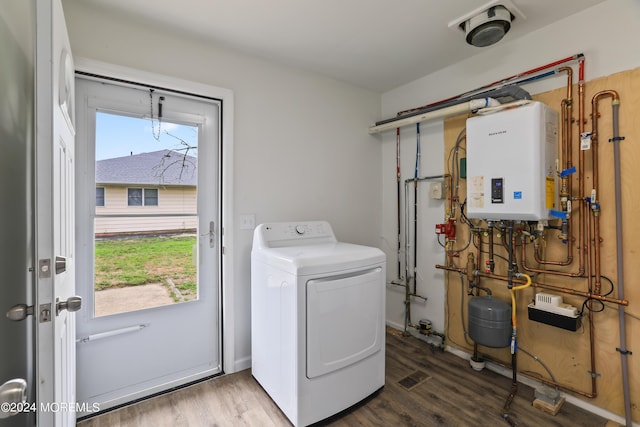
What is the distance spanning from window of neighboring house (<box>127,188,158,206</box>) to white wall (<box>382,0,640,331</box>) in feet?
7.21

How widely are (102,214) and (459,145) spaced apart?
106 inches

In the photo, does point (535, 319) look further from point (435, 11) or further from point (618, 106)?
point (435, 11)

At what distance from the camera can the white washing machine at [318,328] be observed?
1689mm

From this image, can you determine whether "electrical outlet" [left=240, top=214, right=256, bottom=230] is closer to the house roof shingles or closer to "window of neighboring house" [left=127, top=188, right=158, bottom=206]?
the house roof shingles

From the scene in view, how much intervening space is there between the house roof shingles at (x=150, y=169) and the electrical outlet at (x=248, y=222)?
44 centimetres

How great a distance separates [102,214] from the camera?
6.22 ft

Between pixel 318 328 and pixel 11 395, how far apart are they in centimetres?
127

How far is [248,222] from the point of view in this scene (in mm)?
2373

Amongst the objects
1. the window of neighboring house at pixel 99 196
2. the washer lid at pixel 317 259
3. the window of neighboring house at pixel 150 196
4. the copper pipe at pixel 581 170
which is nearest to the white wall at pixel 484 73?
the copper pipe at pixel 581 170

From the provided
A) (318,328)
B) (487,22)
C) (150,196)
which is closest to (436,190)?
(487,22)

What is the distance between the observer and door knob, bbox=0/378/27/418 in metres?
0.67

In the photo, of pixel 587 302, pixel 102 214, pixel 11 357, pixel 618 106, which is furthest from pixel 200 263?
pixel 618 106

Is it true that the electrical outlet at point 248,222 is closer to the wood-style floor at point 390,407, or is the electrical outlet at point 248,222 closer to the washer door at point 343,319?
the washer door at point 343,319

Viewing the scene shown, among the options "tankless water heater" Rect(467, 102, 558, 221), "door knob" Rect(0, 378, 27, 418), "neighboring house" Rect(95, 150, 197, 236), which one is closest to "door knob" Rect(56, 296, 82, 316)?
"door knob" Rect(0, 378, 27, 418)
